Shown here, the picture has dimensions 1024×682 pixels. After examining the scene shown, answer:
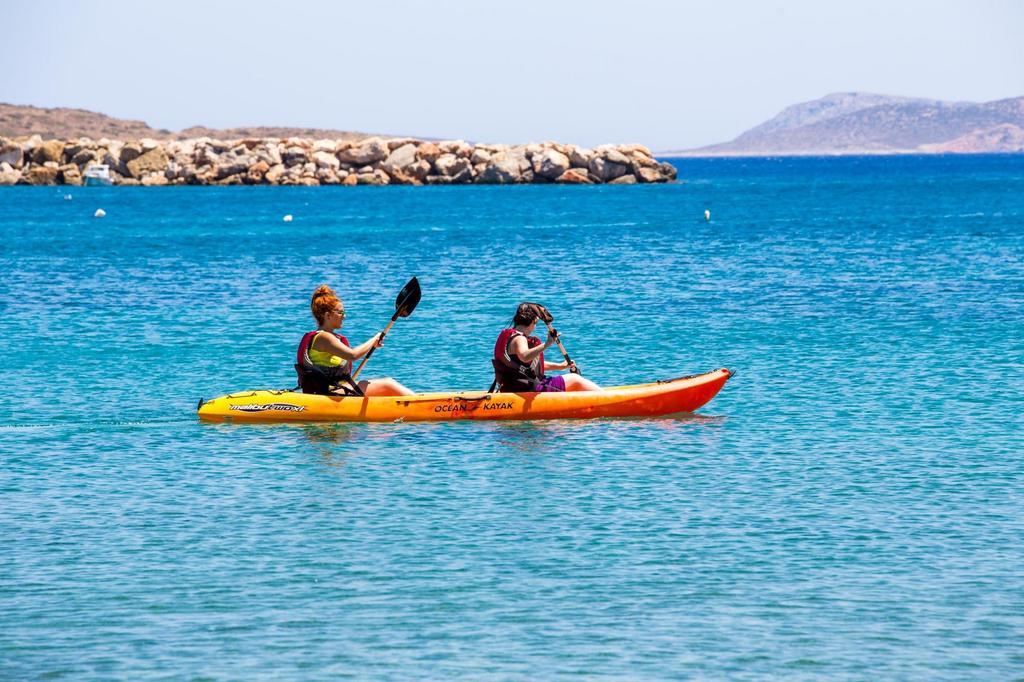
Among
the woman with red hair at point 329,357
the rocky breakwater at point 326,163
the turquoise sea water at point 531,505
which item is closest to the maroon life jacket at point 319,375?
the woman with red hair at point 329,357

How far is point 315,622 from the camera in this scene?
433 inches

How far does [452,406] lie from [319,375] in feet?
5.54

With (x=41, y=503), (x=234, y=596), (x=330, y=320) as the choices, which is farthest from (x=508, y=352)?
(x=234, y=596)

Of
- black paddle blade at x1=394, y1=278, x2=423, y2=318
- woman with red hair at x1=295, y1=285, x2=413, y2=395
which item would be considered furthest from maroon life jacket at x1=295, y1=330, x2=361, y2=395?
black paddle blade at x1=394, y1=278, x2=423, y2=318

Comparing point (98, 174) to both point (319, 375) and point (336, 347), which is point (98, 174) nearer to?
point (319, 375)

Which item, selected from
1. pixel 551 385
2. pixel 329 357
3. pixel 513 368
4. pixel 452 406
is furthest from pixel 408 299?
pixel 551 385

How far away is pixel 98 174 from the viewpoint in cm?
12538

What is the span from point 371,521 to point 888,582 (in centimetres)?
480

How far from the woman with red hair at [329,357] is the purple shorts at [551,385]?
166 centimetres

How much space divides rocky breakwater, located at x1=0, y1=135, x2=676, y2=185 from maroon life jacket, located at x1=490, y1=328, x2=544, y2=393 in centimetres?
10562

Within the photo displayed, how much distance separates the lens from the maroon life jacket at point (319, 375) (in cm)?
1878

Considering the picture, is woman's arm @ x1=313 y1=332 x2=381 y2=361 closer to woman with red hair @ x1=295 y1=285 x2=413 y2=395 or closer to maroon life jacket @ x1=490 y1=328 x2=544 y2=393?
woman with red hair @ x1=295 y1=285 x2=413 y2=395

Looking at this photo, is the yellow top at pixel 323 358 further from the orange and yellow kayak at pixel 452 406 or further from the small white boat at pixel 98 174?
the small white boat at pixel 98 174

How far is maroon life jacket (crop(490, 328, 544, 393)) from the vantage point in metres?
18.7
